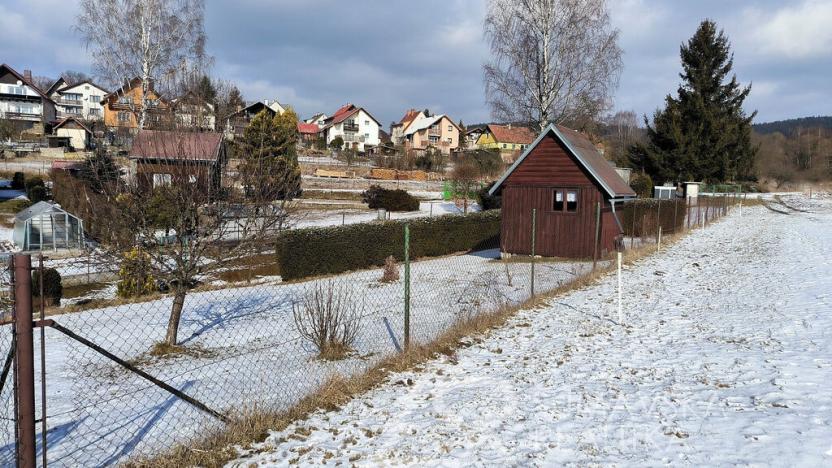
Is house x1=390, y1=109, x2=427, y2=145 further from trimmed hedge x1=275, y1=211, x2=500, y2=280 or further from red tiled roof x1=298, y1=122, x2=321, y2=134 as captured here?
trimmed hedge x1=275, y1=211, x2=500, y2=280

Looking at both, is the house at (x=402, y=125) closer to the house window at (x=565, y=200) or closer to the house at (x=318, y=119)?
the house at (x=318, y=119)

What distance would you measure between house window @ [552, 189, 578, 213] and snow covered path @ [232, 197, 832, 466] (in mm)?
8155

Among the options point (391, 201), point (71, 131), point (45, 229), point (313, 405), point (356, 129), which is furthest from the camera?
point (356, 129)

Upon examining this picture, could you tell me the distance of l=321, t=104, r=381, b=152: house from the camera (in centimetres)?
7550

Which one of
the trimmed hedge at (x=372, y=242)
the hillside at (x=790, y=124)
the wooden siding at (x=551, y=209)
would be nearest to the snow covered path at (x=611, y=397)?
the wooden siding at (x=551, y=209)

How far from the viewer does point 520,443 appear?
168 inches

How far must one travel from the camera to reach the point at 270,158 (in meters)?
11.4

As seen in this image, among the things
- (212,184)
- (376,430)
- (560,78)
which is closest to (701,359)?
(376,430)

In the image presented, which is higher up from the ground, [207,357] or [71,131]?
[71,131]

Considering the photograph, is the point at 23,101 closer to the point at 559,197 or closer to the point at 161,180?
the point at 559,197

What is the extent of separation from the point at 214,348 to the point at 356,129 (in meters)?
70.6

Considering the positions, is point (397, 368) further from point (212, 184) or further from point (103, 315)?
point (103, 315)

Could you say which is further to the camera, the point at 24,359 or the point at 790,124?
the point at 790,124

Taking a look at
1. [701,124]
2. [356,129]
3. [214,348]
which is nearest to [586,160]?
[214,348]
